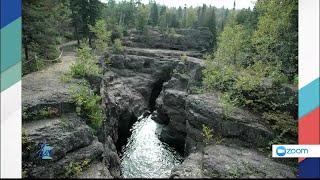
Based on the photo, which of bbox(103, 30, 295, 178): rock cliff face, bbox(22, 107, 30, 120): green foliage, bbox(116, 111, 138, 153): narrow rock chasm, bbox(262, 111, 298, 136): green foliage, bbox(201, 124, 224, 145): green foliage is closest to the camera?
bbox(103, 30, 295, 178): rock cliff face

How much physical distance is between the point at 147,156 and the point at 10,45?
24.0 meters

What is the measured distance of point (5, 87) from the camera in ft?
38.6

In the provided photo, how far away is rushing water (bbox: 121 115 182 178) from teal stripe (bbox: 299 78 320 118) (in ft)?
63.1

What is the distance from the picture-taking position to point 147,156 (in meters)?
34.3

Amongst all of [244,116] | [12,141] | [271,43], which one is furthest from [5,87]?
[271,43]

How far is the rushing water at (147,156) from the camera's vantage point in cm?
3046

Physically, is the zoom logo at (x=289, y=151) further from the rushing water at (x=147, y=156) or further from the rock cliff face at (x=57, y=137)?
the rushing water at (x=147, y=156)

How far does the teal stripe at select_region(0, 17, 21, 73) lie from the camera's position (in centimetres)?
1260

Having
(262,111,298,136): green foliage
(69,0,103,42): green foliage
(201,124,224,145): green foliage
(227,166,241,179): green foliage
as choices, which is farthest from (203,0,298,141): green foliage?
(69,0,103,42): green foliage

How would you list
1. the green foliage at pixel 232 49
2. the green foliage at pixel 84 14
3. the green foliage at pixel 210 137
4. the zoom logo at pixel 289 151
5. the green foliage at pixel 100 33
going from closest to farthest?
the zoom logo at pixel 289 151 → the green foliage at pixel 210 137 → the green foliage at pixel 232 49 → the green foliage at pixel 100 33 → the green foliage at pixel 84 14

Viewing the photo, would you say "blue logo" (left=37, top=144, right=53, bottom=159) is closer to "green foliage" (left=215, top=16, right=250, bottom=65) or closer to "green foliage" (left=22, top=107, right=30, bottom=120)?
"green foliage" (left=22, top=107, right=30, bottom=120)

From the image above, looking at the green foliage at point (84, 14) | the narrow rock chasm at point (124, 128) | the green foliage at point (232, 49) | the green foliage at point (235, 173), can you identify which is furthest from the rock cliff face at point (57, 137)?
the green foliage at point (84, 14)

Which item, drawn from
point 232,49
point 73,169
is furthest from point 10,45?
point 232,49

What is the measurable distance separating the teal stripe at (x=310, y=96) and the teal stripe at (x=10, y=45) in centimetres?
1204
